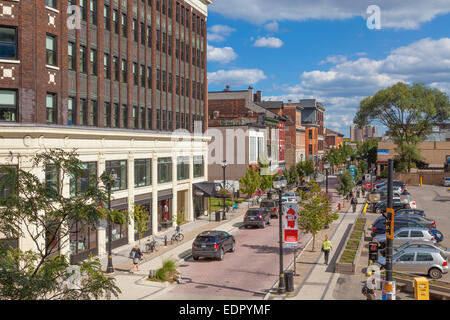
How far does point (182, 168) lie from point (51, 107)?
19.6 meters

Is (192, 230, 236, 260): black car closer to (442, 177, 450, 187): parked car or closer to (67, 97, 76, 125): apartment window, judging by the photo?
(67, 97, 76, 125): apartment window

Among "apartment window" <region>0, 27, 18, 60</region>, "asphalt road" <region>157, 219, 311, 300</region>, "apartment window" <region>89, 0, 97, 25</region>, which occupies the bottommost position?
"asphalt road" <region>157, 219, 311, 300</region>

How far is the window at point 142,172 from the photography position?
1443 inches

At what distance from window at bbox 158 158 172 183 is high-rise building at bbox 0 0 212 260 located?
0.10 metres

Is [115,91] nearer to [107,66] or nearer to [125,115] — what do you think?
[107,66]

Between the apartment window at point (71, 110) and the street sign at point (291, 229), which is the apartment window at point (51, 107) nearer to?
the apartment window at point (71, 110)

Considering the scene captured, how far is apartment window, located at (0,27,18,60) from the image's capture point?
24.8m

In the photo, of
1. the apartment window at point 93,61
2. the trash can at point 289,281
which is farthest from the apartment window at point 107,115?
the trash can at point 289,281

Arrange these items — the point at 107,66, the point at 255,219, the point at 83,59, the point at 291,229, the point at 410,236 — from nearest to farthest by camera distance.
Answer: the point at 291,229, the point at 410,236, the point at 83,59, the point at 107,66, the point at 255,219

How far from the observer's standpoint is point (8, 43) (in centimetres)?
2498

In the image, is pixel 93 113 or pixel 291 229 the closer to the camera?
pixel 291 229

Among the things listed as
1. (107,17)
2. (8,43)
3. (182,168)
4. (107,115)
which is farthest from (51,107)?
(182,168)

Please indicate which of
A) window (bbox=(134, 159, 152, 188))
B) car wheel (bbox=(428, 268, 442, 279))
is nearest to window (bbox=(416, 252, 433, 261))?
car wheel (bbox=(428, 268, 442, 279))

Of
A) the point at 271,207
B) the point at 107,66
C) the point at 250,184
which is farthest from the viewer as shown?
the point at 250,184
